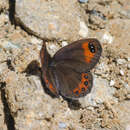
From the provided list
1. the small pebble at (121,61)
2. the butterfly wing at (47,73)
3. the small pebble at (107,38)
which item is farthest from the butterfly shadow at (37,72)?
the small pebble at (107,38)

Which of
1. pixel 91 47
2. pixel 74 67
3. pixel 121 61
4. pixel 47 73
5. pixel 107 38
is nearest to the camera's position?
pixel 47 73

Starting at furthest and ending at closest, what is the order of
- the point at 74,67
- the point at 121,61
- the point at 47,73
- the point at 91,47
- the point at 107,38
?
the point at 107,38
the point at 121,61
the point at 74,67
the point at 91,47
the point at 47,73

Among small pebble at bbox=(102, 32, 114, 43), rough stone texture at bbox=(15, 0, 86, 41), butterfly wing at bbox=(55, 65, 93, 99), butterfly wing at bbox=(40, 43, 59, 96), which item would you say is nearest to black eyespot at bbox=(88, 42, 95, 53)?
butterfly wing at bbox=(55, 65, 93, 99)

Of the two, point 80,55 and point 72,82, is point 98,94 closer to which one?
point 72,82

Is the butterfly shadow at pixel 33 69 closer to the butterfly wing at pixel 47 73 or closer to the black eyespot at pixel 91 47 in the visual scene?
the butterfly wing at pixel 47 73

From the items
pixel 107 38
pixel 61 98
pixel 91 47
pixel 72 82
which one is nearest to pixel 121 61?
pixel 107 38

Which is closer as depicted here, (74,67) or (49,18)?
(74,67)

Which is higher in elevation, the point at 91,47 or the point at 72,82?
the point at 91,47
